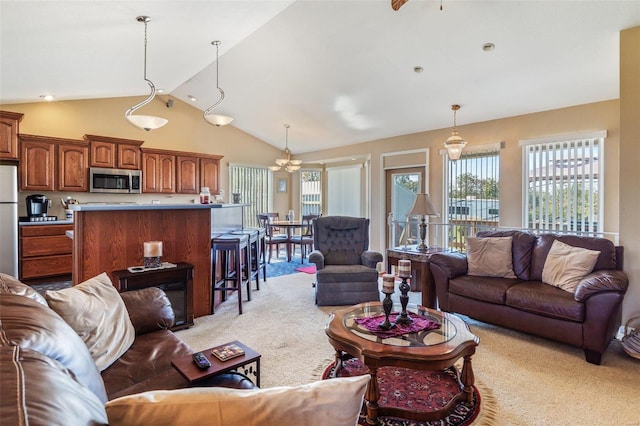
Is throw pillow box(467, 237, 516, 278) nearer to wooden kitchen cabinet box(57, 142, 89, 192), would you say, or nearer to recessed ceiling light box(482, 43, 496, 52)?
recessed ceiling light box(482, 43, 496, 52)

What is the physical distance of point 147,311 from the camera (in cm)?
216

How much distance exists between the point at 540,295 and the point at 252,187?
21.8 feet

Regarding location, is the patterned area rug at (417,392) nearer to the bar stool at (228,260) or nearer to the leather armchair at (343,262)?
the leather armchair at (343,262)

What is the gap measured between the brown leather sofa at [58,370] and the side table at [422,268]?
2.75m

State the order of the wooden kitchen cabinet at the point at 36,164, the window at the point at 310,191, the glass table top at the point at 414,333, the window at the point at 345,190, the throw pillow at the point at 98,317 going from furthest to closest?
the window at the point at 310,191, the window at the point at 345,190, the wooden kitchen cabinet at the point at 36,164, the glass table top at the point at 414,333, the throw pillow at the point at 98,317

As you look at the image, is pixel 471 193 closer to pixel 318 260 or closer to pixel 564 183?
pixel 564 183

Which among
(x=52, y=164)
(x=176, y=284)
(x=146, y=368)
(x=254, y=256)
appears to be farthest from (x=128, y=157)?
(x=146, y=368)

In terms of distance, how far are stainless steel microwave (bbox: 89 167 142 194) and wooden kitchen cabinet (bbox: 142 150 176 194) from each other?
152mm

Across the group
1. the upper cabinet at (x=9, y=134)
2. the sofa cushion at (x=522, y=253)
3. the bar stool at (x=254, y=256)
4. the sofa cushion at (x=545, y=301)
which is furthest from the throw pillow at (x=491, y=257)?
the upper cabinet at (x=9, y=134)

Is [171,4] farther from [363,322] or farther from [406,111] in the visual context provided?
[406,111]

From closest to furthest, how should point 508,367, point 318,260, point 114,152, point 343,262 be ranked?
point 508,367 → point 318,260 → point 343,262 → point 114,152

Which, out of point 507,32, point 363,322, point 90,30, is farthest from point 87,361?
point 507,32

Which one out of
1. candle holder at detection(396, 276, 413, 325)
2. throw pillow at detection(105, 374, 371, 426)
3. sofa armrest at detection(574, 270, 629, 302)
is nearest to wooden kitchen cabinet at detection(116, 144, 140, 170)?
candle holder at detection(396, 276, 413, 325)

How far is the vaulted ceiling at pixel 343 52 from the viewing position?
299 centimetres
